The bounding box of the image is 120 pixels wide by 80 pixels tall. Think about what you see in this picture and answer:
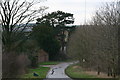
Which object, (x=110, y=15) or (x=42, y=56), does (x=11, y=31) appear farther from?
(x=42, y=56)

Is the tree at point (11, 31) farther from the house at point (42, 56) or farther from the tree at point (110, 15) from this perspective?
the house at point (42, 56)

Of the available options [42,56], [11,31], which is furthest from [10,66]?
[42,56]

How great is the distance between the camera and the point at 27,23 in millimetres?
17953

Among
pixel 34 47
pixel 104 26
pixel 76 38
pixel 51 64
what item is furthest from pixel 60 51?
pixel 104 26

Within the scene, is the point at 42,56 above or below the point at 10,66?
below

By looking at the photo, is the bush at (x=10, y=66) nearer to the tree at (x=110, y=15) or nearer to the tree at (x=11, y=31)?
the tree at (x=11, y=31)

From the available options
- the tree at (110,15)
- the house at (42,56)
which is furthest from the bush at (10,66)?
the house at (42,56)

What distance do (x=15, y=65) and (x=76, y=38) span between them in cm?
2891

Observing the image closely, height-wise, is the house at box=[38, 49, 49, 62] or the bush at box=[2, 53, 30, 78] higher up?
the bush at box=[2, 53, 30, 78]

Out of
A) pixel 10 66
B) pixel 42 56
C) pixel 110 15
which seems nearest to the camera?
pixel 10 66

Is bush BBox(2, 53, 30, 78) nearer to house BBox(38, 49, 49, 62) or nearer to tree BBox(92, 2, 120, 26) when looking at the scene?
tree BBox(92, 2, 120, 26)

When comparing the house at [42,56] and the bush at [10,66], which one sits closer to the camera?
the bush at [10,66]

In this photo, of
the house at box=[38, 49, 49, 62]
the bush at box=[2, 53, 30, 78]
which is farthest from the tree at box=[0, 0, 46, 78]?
the house at box=[38, 49, 49, 62]

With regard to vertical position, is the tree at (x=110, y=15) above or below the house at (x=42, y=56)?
above
